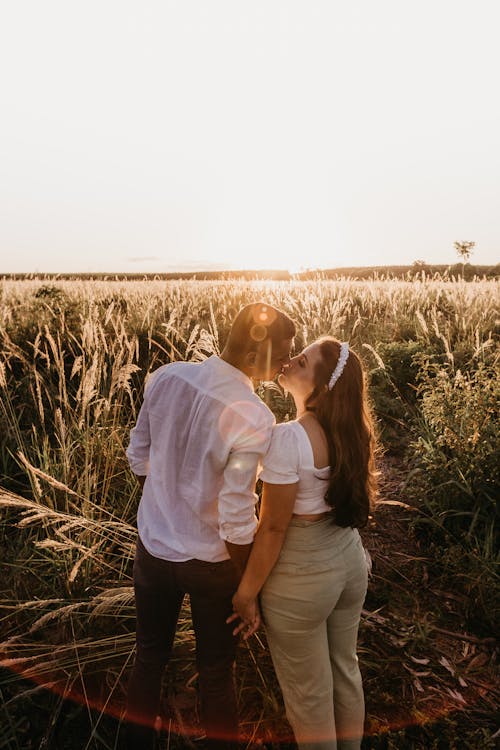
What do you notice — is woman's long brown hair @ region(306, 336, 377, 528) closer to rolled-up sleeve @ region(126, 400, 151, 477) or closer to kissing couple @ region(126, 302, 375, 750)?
kissing couple @ region(126, 302, 375, 750)

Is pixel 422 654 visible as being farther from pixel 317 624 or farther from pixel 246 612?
pixel 246 612

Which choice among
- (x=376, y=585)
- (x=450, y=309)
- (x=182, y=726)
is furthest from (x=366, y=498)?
(x=450, y=309)

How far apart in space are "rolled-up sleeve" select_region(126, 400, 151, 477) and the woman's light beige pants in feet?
2.16

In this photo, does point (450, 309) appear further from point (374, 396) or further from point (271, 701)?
point (271, 701)

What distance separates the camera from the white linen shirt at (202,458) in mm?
1769

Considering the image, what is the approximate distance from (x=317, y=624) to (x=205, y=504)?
604 mm

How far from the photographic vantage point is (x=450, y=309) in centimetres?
969

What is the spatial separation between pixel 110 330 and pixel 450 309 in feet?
19.5

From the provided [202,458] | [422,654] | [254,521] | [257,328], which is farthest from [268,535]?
[422,654]

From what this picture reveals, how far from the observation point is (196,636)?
199 cm

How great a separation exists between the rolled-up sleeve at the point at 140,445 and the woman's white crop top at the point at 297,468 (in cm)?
53

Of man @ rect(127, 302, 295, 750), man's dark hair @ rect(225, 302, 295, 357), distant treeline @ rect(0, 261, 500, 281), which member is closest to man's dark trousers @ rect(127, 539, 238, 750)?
man @ rect(127, 302, 295, 750)

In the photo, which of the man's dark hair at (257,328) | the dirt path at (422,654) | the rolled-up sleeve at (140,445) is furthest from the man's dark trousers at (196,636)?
the dirt path at (422,654)

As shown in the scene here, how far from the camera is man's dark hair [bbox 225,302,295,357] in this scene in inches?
70.0
